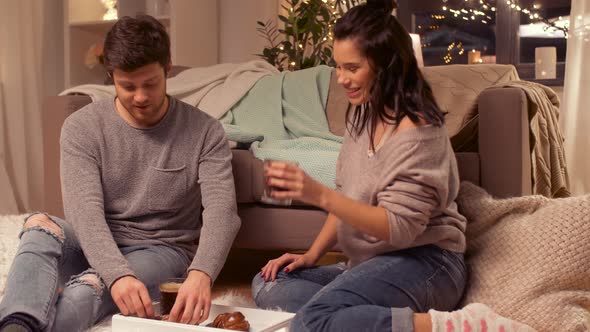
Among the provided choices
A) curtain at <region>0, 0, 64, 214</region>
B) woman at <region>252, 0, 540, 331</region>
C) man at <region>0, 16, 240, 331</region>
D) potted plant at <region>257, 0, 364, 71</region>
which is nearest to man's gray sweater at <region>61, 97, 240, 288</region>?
man at <region>0, 16, 240, 331</region>

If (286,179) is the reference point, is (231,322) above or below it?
below

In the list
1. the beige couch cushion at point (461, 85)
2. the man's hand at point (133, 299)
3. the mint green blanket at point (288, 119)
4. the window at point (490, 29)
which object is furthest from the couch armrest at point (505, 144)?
the window at point (490, 29)

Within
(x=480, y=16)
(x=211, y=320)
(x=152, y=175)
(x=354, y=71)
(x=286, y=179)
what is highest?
(x=480, y=16)

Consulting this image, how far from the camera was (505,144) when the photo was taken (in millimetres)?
2156

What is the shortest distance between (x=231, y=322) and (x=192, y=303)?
91mm

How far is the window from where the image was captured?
4418 millimetres

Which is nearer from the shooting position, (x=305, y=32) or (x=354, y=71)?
(x=354, y=71)

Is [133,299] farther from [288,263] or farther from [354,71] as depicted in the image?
[354,71]

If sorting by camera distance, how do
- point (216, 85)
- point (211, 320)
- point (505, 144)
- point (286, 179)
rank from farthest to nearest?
point (216, 85)
point (505, 144)
point (211, 320)
point (286, 179)

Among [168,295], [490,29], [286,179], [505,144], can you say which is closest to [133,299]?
[168,295]

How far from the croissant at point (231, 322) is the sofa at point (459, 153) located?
27.4 inches

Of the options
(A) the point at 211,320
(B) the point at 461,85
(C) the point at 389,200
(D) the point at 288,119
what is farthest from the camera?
(D) the point at 288,119

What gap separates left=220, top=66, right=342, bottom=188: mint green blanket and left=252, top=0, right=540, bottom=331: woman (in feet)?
2.13

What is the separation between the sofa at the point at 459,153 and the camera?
215 centimetres
